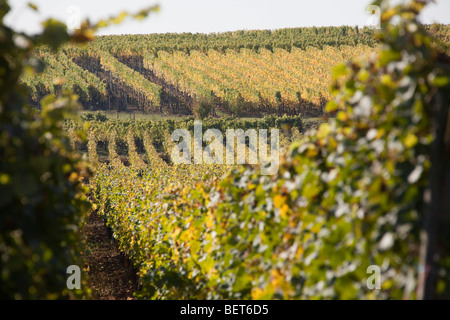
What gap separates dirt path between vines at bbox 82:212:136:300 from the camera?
8.99 meters

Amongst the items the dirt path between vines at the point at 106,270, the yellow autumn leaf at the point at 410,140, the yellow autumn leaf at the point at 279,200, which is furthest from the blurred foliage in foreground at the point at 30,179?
the dirt path between vines at the point at 106,270

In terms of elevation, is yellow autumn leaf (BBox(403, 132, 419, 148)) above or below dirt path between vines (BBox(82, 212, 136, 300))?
above

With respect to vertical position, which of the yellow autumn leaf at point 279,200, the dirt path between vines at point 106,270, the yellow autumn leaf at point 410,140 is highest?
the yellow autumn leaf at point 410,140

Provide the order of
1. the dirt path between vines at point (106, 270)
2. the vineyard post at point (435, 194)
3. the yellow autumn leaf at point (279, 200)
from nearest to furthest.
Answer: the vineyard post at point (435, 194)
the yellow autumn leaf at point (279, 200)
the dirt path between vines at point (106, 270)

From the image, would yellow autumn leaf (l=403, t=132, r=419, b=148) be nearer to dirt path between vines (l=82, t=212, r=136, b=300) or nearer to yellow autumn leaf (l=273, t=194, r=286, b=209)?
yellow autumn leaf (l=273, t=194, r=286, b=209)

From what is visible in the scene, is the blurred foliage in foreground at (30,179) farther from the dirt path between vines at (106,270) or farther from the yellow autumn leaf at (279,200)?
the dirt path between vines at (106,270)

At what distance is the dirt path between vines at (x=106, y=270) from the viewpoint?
899 cm

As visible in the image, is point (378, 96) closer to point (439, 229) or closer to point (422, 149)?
point (422, 149)

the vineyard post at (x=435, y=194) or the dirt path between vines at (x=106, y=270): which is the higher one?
the vineyard post at (x=435, y=194)

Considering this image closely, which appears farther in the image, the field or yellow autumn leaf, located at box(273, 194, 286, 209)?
yellow autumn leaf, located at box(273, 194, 286, 209)

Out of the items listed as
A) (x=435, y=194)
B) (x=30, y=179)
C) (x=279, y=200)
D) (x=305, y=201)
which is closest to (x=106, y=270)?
(x=279, y=200)

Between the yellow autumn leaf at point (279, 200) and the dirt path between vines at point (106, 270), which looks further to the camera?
the dirt path between vines at point (106, 270)

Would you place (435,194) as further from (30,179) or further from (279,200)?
(30,179)

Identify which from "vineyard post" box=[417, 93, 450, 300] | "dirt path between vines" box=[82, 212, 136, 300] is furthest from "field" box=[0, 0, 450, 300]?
"dirt path between vines" box=[82, 212, 136, 300]
